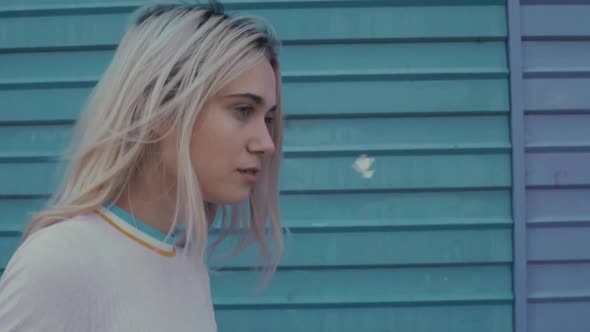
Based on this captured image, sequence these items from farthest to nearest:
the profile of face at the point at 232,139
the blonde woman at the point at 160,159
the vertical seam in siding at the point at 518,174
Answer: the vertical seam in siding at the point at 518,174 → the profile of face at the point at 232,139 → the blonde woman at the point at 160,159

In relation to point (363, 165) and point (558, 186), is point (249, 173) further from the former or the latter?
point (558, 186)

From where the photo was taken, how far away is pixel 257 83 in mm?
1616

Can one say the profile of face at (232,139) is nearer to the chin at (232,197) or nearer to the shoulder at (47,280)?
the chin at (232,197)

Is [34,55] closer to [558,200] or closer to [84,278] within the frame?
[84,278]

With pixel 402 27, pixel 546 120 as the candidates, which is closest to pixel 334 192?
pixel 402 27

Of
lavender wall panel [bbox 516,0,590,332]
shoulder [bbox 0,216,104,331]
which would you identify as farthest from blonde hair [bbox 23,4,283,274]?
lavender wall panel [bbox 516,0,590,332]

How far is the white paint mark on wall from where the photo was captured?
11.2 feet

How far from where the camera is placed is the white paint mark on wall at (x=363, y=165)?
3.42 metres

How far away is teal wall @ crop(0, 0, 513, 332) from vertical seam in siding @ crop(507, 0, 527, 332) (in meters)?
0.04

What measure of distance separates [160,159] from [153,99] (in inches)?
6.7

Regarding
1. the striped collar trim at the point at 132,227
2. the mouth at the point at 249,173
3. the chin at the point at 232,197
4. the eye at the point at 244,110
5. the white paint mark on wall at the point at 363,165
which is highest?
the white paint mark on wall at the point at 363,165

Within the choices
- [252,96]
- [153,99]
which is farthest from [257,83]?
[153,99]

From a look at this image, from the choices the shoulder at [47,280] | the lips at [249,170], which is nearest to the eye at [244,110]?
the lips at [249,170]

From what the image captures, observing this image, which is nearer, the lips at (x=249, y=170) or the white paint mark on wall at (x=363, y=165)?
the lips at (x=249, y=170)
